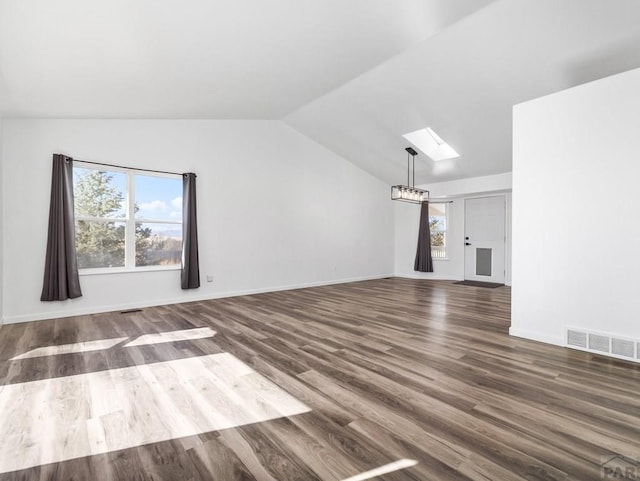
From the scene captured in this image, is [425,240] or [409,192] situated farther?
[425,240]

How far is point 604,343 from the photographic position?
9.53ft

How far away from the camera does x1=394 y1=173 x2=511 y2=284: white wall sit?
7215 mm

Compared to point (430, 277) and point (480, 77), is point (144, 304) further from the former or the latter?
point (430, 277)

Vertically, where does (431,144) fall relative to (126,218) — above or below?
above

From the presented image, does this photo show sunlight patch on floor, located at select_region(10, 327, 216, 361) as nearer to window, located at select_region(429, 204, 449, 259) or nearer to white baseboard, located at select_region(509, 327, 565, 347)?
white baseboard, located at select_region(509, 327, 565, 347)

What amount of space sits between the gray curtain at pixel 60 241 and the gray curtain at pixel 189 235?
4.85 ft

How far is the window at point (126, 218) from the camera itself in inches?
183

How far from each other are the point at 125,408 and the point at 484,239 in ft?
26.2

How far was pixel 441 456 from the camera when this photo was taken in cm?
155

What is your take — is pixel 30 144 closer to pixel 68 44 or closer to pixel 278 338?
pixel 68 44

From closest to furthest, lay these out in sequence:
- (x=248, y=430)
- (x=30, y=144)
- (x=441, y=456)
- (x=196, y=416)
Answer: (x=441, y=456)
(x=248, y=430)
(x=196, y=416)
(x=30, y=144)

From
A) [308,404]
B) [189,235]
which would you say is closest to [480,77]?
[308,404]

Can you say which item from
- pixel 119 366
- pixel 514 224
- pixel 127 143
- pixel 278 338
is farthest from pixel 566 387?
pixel 127 143

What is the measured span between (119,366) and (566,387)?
353 centimetres
